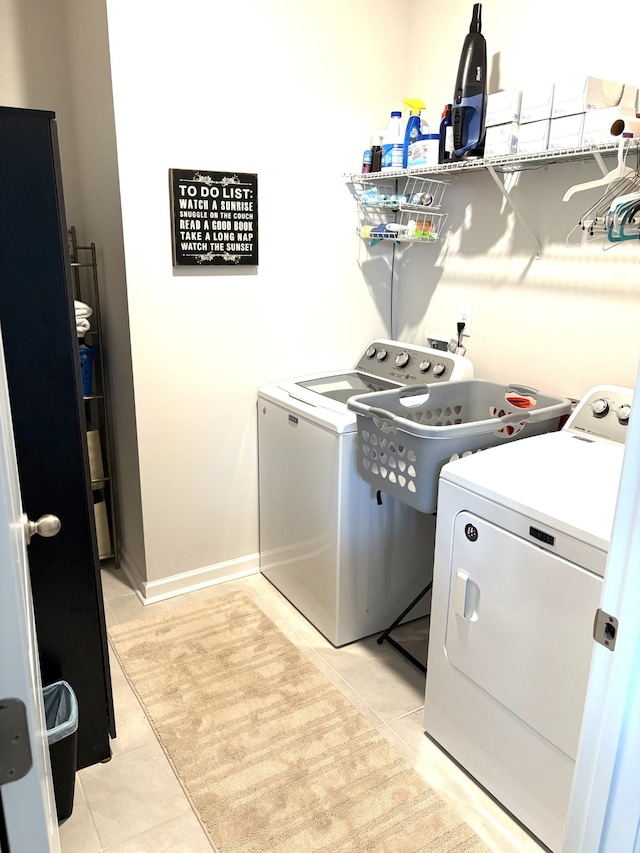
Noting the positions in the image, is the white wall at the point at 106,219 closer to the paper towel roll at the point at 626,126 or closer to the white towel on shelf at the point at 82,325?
the white towel on shelf at the point at 82,325

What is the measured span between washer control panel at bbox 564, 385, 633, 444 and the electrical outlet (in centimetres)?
76

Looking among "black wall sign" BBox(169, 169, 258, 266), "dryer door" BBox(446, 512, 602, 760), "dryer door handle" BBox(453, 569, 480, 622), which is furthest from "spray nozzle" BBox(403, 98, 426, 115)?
"dryer door handle" BBox(453, 569, 480, 622)

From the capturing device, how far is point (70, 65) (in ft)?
8.80

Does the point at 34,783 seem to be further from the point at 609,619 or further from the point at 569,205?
the point at 569,205

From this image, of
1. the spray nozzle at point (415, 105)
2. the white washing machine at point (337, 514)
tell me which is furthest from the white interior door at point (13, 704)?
the spray nozzle at point (415, 105)

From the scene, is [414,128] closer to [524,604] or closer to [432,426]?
[432,426]

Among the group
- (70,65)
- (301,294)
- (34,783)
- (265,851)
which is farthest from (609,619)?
(70,65)

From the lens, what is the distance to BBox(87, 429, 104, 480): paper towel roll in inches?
112

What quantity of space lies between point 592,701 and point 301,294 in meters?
2.16

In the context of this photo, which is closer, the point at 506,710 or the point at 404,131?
the point at 506,710

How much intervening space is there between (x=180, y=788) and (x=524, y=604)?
1115 millimetres

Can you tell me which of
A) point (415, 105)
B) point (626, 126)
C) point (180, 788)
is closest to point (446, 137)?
point (415, 105)

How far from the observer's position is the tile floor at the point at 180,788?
5.45 feet

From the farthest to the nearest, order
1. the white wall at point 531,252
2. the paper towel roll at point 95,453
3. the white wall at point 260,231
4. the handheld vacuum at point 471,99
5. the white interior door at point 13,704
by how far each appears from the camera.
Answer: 1. the paper towel roll at point 95,453
2. the white wall at point 260,231
3. the handheld vacuum at point 471,99
4. the white wall at point 531,252
5. the white interior door at point 13,704
